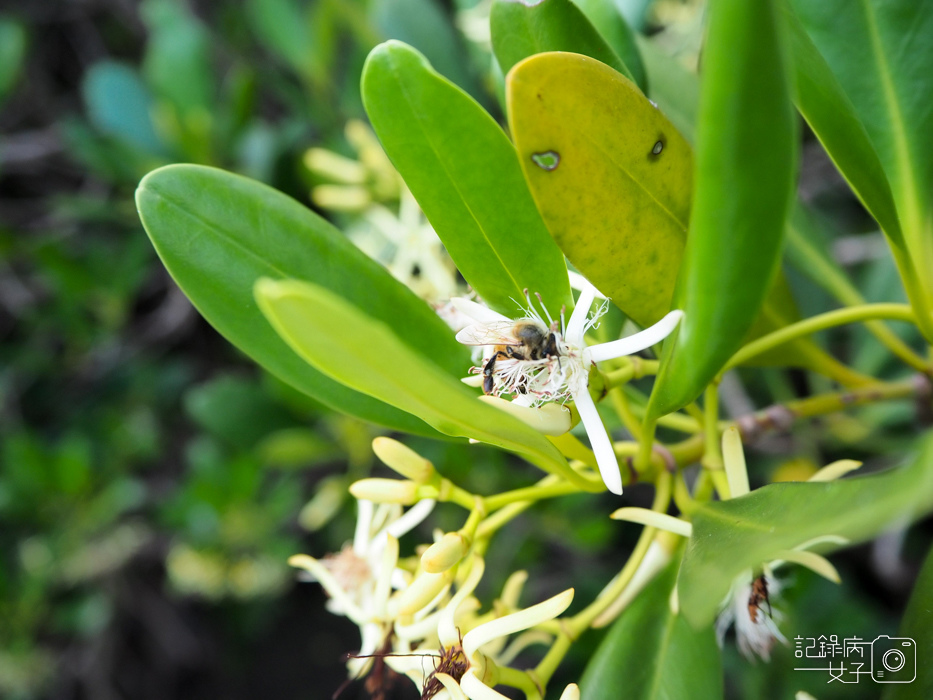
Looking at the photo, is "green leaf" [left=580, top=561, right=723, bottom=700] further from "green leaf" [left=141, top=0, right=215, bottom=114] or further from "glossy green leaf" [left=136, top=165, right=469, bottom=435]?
"green leaf" [left=141, top=0, right=215, bottom=114]

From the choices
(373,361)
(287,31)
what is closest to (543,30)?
(373,361)

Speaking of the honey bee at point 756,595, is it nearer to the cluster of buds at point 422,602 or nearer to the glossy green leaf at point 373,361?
the cluster of buds at point 422,602

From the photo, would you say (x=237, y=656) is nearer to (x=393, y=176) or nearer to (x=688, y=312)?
(x=393, y=176)

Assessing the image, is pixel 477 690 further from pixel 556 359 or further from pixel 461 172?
pixel 461 172

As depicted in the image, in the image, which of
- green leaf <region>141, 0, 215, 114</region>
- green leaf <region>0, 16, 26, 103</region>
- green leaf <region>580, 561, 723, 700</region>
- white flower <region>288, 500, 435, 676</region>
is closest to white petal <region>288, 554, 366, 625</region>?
white flower <region>288, 500, 435, 676</region>

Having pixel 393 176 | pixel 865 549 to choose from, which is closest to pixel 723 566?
pixel 393 176
